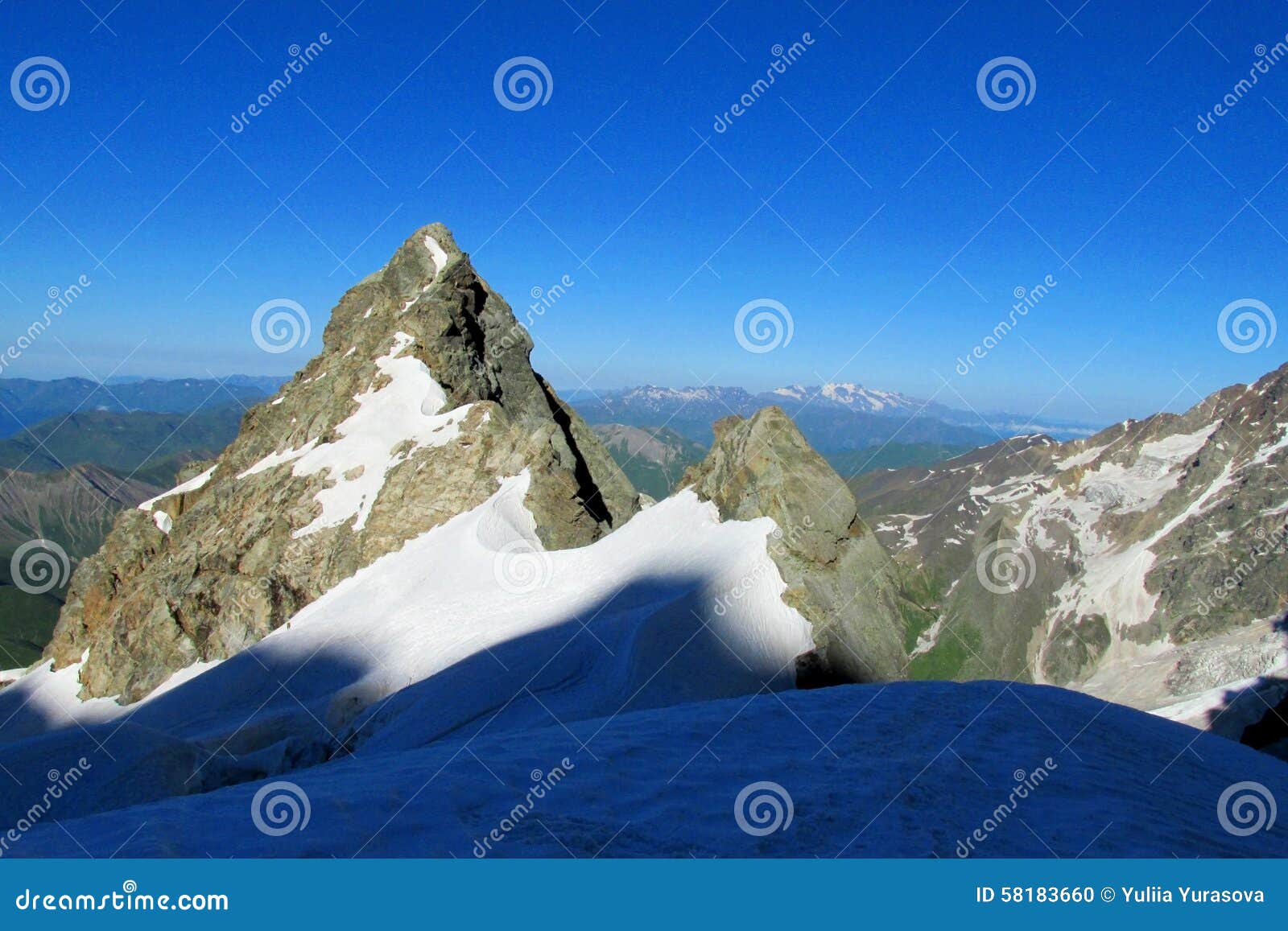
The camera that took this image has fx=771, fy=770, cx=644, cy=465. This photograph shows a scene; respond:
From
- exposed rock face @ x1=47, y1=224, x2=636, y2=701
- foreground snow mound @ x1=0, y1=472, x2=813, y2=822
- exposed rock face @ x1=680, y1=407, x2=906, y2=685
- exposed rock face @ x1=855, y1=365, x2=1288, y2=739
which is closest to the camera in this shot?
foreground snow mound @ x1=0, y1=472, x2=813, y2=822

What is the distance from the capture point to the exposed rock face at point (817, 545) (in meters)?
25.3

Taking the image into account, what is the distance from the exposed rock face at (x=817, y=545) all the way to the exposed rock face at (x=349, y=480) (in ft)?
30.0

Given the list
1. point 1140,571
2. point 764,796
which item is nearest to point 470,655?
point 764,796

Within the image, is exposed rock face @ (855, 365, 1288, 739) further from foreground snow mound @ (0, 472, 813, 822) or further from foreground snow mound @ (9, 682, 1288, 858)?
foreground snow mound @ (9, 682, 1288, 858)

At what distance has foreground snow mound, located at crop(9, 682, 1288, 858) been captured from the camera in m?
8.43

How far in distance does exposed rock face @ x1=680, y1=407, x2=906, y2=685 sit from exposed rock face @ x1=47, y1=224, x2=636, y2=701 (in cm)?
914

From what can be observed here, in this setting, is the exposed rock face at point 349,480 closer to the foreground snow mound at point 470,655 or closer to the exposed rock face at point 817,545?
the foreground snow mound at point 470,655

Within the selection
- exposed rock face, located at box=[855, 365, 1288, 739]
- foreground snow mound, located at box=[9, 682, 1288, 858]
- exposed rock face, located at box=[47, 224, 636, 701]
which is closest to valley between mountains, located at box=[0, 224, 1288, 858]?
foreground snow mound, located at box=[9, 682, 1288, 858]

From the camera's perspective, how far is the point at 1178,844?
9.84 m

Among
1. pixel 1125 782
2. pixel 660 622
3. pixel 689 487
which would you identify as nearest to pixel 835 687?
pixel 1125 782

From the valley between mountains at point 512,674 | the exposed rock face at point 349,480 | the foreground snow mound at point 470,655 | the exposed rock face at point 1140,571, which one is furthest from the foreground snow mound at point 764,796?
the exposed rock face at point 1140,571

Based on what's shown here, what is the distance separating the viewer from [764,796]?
10.2m

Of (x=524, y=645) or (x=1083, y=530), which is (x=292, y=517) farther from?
(x=1083, y=530)

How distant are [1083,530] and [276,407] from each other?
5477 inches
